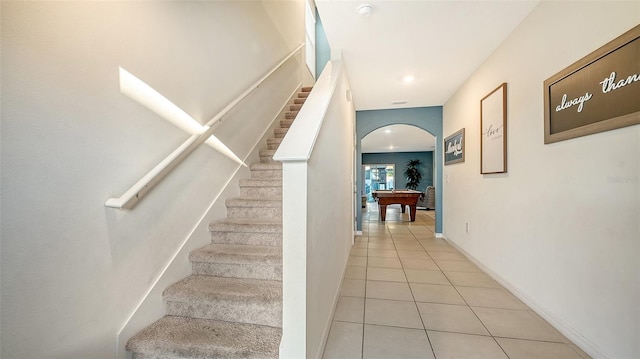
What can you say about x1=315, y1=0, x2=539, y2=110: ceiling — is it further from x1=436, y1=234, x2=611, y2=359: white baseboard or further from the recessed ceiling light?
x1=436, y1=234, x2=611, y2=359: white baseboard

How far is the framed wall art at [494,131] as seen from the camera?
2.32m

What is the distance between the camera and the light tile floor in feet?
4.97

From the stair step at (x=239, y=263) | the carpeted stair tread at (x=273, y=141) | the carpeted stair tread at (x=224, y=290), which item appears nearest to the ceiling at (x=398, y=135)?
the carpeted stair tread at (x=273, y=141)

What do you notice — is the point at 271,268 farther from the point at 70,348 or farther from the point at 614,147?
the point at 614,147

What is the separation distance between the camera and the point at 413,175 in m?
11.4

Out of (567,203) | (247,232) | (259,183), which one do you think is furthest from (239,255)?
(567,203)

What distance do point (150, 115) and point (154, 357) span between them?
4.45 ft

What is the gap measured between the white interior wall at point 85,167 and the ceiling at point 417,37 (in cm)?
128

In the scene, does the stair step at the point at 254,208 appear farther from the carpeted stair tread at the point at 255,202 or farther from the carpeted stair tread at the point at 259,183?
the carpeted stair tread at the point at 259,183

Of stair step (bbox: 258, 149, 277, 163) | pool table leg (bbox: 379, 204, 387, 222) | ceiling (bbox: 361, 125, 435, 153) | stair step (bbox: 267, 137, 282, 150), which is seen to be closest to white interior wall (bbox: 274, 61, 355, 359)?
stair step (bbox: 258, 149, 277, 163)

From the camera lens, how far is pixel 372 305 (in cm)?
205

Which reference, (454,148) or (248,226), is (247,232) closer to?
(248,226)

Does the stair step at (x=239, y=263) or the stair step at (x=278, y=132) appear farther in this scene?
the stair step at (x=278, y=132)

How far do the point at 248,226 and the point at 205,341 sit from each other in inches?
31.3
